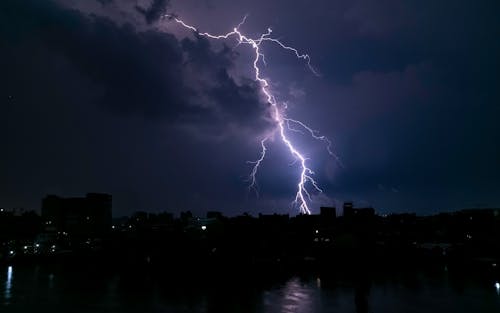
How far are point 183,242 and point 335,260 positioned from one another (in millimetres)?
20845

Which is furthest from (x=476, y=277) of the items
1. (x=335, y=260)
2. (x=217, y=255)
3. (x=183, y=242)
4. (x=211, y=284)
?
(x=183, y=242)

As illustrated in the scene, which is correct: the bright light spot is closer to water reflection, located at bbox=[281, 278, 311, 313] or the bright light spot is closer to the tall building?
water reflection, located at bbox=[281, 278, 311, 313]

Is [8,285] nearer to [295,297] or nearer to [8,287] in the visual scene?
[8,287]

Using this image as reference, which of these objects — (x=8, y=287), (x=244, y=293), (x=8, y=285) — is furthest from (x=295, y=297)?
(x=8, y=285)

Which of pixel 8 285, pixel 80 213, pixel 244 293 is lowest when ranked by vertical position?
pixel 244 293

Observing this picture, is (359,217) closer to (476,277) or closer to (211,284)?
(476,277)

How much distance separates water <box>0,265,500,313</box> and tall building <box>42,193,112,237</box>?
58.1 meters

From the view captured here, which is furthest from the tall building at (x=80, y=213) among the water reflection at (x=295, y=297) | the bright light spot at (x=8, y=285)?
the water reflection at (x=295, y=297)

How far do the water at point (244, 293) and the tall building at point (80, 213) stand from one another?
58109mm

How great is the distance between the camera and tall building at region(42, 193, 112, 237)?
98.2 meters

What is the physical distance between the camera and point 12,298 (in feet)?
89.5

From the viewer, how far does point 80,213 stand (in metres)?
106

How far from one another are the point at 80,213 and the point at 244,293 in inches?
3368

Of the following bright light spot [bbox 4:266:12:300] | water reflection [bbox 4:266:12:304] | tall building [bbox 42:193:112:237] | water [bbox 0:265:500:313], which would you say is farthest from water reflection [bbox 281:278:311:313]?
tall building [bbox 42:193:112:237]
